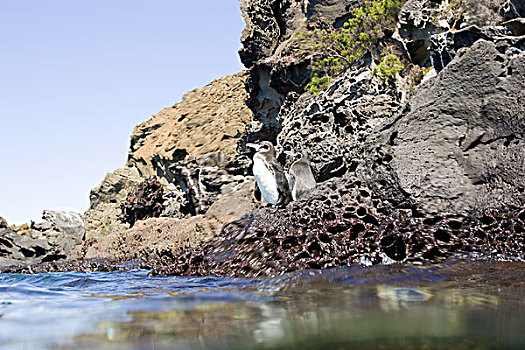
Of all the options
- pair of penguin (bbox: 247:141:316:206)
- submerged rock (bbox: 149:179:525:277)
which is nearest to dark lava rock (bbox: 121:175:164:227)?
pair of penguin (bbox: 247:141:316:206)

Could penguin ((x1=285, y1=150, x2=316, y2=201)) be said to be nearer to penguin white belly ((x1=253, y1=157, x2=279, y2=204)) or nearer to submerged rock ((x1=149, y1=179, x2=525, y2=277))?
penguin white belly ((x1=253, y1=157, x2=279, y2=204))

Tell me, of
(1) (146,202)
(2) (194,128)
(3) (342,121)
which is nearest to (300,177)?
(3) (342,121)

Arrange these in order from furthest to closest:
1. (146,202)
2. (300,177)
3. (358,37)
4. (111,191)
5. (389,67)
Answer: (111,191), (146,202), (358,37), (389,67), (300,177)

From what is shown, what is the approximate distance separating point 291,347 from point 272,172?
8.02 metres

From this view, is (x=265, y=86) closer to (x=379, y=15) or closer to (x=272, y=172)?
(x=379, y=15)

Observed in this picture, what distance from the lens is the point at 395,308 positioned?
8.10 feet

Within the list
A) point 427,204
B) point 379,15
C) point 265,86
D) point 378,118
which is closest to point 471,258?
point 427,204

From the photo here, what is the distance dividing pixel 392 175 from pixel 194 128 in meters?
27.9

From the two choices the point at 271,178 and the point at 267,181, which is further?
the point at 267,181

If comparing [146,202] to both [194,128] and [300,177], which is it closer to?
[194,128]

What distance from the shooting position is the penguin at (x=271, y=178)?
31.3 ft

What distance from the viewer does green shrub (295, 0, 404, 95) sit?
13.5 meters

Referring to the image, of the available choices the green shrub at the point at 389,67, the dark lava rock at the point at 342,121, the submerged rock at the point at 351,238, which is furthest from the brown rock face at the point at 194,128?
the submerged rock at the point at 351,238

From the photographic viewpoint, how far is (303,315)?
240 centimetres
